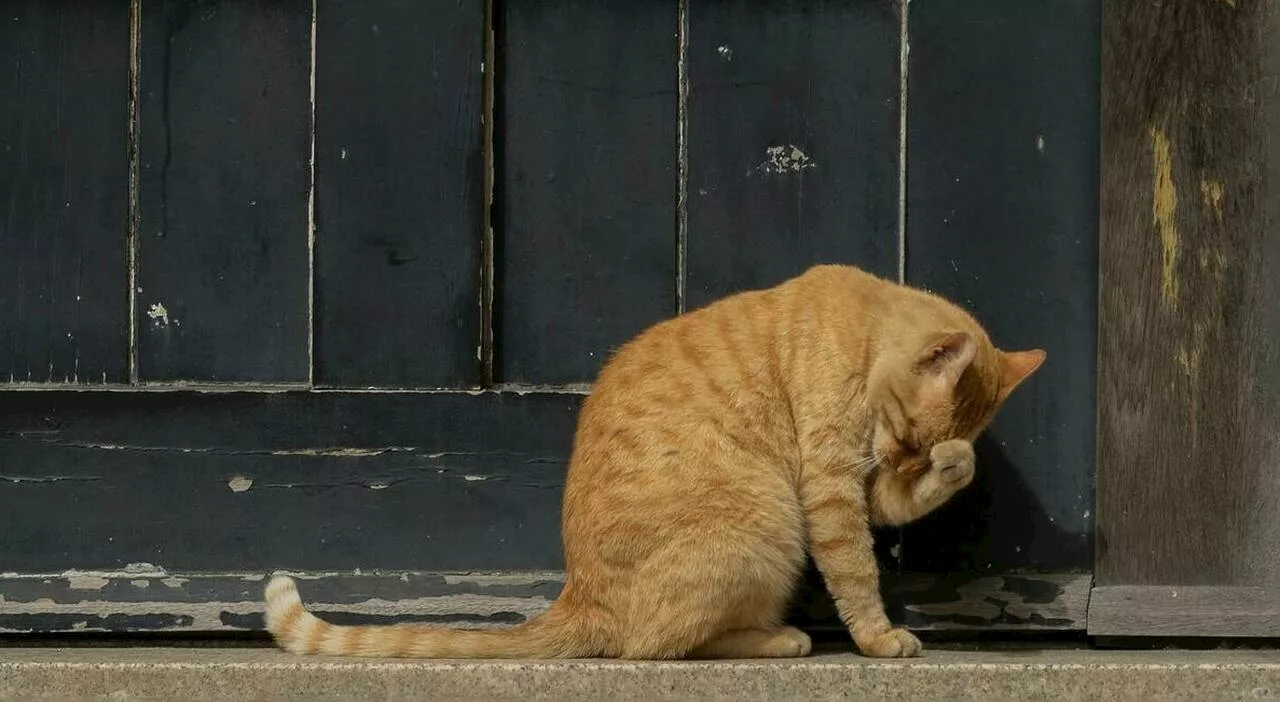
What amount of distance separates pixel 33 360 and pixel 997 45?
224 cm

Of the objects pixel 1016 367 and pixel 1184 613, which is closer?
pixel 1016 367

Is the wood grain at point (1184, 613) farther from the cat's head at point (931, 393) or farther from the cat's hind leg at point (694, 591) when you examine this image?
the cat's hind leg at point (694, 591)

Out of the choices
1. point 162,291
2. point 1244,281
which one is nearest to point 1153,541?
point 1244,281

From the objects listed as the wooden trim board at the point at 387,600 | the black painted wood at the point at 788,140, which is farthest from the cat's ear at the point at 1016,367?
the wooden trim board at the point at 387,600

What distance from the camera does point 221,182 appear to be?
162 inches

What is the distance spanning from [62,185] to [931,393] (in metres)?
1.94

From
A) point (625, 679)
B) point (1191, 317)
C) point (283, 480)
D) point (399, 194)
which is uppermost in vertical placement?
point (399, 194)

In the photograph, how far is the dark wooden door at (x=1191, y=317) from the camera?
13.4 ft

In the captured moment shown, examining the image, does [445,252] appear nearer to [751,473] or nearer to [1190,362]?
[751,473]

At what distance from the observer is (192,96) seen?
409cm

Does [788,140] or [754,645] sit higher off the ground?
[788,140]

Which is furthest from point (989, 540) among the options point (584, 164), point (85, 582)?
point (85, 582)

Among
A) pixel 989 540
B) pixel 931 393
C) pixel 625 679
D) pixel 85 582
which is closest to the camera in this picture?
pixel 625 679

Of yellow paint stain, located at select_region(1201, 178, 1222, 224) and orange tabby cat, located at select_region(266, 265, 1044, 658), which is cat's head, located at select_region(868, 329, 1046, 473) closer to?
orange tabby cat, located at select_region(266, 265, 1044, 658)
